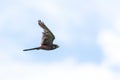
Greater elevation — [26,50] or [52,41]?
[52,41]

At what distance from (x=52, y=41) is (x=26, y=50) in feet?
21.2

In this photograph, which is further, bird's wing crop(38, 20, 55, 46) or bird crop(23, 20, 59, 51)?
bird's wing crop(38, 20, 55, 46)

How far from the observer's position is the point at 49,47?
47.3 m

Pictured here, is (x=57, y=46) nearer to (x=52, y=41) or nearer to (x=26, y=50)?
(x=52, y=41)

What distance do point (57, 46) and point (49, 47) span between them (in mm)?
1879

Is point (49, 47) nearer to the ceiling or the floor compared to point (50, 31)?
nearer to the floor

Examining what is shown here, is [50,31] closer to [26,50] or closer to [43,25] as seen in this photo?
[43,25]

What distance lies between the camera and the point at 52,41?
50125mm

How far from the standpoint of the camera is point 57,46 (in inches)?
1903

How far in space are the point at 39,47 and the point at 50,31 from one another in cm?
417

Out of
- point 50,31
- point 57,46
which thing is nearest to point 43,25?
point 50,31

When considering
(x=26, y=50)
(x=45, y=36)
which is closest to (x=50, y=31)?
(x=45, y=36)

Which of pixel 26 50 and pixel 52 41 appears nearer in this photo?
pixel 26 50

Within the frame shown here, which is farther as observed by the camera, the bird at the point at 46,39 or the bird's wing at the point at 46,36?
the bird's wing at the point at 46,36
